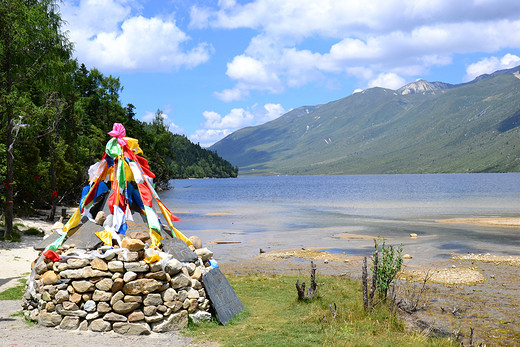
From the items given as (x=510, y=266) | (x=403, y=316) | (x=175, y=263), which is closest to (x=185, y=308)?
(x=175, y=263)

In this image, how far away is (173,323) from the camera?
12.9 m

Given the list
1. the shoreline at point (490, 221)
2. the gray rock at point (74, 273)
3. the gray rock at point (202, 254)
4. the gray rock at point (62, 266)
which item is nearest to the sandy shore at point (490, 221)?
the shoreline at point (490, 221)

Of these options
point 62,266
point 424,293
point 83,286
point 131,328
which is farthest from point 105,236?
point 424,293

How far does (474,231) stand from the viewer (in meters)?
42.6

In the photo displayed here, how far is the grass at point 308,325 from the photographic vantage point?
12.2 meters

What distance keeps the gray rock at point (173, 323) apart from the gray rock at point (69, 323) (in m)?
2.24

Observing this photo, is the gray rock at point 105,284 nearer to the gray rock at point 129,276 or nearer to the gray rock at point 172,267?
the gray rock at point 129,276

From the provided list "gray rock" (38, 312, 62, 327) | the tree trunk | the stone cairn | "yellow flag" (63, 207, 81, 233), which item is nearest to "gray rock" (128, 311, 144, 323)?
the stone cairn

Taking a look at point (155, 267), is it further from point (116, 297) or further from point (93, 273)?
point (93, 273)

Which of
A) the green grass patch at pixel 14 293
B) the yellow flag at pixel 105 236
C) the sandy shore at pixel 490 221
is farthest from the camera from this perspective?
the sandy shore at pixel 490 221

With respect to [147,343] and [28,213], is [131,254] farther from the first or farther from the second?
[28,213]

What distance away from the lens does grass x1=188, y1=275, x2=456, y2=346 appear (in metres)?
12.2

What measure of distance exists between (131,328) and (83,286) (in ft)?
6.06

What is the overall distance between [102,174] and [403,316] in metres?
12.1
